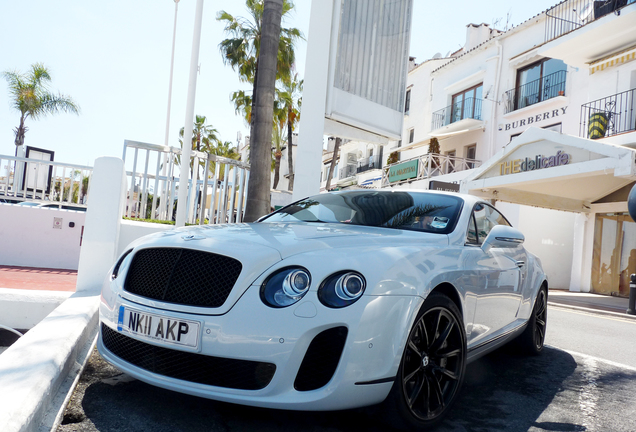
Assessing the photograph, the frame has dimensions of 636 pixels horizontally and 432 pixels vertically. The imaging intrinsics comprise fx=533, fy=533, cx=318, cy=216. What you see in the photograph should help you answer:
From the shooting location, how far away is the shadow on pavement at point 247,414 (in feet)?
8.16

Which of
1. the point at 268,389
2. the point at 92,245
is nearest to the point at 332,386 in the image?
the point at 268,389

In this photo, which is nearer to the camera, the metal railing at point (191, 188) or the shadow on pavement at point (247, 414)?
the shadow on pavement at point (247, 414)

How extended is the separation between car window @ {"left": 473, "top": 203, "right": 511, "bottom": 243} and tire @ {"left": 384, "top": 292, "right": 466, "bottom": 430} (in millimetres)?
1071

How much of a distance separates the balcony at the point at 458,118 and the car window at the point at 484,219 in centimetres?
1879

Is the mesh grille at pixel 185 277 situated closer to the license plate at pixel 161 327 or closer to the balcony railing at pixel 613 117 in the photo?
the license plate at pixel 161 327

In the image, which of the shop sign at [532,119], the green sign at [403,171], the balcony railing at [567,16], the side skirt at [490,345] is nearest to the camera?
the side skirt at [490,345]

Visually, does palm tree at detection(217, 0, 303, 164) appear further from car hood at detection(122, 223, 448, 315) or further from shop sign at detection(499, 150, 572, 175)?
car hood at detection(122, 223, 448, 315)

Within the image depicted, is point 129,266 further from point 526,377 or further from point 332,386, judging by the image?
point 526,377

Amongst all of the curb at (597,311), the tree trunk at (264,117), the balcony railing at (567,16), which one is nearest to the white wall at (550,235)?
the balcony railing at (567,16)

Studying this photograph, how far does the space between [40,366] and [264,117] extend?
6.37 metres

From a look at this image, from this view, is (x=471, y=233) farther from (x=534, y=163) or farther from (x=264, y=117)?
(x=534, y=163)

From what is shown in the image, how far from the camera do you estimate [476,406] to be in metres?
3.16

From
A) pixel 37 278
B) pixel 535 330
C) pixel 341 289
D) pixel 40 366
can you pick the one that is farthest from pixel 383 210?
pixel 37 278

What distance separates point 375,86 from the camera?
313 inches
